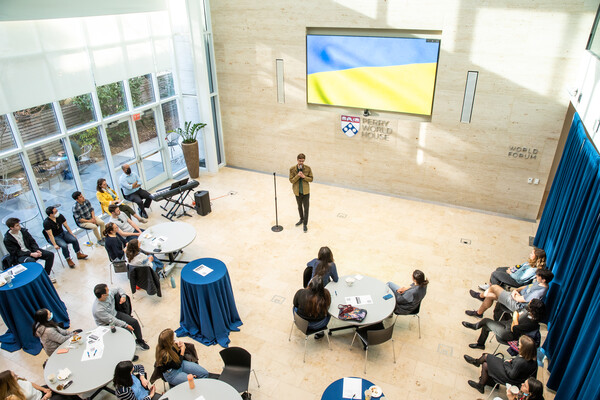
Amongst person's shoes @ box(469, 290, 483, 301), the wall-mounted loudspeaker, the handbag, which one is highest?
the wall-mounted loudspeaker

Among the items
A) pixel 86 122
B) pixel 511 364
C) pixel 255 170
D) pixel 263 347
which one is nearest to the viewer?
pixel 511 364

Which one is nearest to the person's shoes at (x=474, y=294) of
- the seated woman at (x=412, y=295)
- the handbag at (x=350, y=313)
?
the seated woman at (x=412, y=295)

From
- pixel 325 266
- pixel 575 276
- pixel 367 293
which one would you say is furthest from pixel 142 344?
pixel 575 276

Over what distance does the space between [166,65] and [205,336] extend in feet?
23.0

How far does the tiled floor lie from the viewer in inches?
222

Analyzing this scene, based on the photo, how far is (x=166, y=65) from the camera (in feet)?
33.7

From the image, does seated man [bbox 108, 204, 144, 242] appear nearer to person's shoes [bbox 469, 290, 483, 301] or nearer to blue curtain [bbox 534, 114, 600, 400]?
person's shoes [bbox 469, 290, 483, 301]

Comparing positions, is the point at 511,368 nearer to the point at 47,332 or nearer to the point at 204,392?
the point at 204,392

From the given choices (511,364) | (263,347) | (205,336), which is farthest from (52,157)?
(511,364)

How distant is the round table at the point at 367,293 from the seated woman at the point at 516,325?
134cm

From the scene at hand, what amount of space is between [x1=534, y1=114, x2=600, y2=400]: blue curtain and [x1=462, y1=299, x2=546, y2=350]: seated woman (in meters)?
0.36

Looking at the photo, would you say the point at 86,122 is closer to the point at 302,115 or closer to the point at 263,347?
the point at 302,115

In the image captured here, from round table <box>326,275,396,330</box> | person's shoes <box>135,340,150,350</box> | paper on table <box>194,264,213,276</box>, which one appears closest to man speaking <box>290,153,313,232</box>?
round table <box>326,275,396,330</box>

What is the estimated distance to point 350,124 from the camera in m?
9.91
